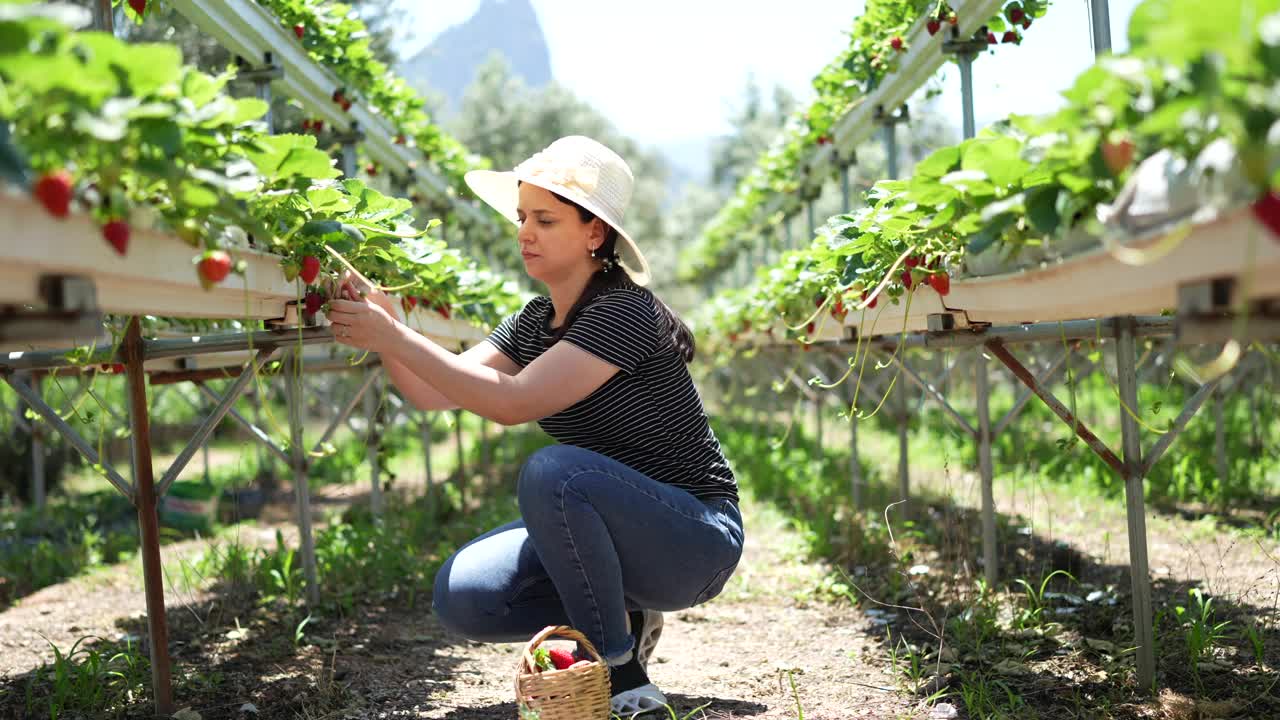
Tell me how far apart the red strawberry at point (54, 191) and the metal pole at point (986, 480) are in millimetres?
3010

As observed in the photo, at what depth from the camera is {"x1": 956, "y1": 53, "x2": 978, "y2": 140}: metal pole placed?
3611 mm

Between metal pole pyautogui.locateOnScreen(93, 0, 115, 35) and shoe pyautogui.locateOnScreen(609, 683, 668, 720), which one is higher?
metal pole pyautogui.locateOnScreen(93, 0, 115, 35)

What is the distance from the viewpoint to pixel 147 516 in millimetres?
2574

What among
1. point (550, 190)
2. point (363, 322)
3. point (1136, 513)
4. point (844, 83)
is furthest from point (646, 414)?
point (844, 83)

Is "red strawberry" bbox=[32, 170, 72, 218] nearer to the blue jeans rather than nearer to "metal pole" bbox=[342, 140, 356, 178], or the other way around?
the blue jeans

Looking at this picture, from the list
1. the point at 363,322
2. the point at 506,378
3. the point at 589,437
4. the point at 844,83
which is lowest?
the point at 589,437

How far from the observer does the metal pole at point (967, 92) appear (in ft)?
11.8

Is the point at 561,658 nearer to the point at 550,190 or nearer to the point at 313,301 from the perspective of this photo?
the point at 313,301

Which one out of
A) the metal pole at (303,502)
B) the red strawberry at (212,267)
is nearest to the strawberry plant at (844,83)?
the metal pole at (303,502)

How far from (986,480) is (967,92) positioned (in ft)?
4.63

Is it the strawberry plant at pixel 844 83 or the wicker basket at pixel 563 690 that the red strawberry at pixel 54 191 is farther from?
the strawberry plant at pixel 844 83

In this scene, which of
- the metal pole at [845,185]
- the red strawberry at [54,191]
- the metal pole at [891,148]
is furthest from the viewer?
the metal pole at [845,185]

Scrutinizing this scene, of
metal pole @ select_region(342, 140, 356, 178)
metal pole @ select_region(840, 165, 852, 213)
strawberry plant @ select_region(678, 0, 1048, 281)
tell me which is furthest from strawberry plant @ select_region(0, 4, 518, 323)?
metal pole @ select_region(840, 165, 852, 213)

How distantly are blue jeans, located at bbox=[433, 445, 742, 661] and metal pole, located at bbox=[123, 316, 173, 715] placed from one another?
0.72 metres
